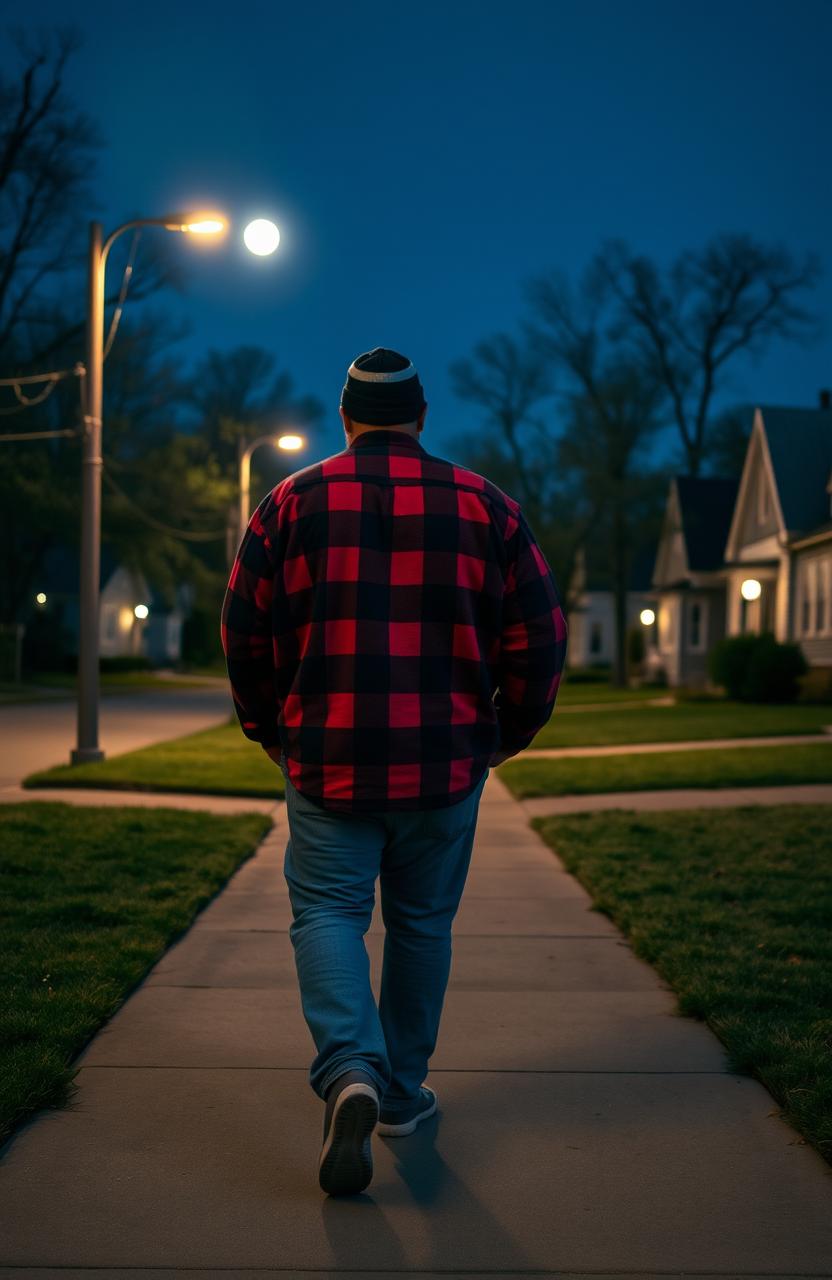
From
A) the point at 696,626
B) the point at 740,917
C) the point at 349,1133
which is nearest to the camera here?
the point at 349,1133

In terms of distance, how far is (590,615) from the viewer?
7062 cm

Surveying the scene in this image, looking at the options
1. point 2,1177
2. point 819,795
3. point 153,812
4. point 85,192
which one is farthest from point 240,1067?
point 85,192

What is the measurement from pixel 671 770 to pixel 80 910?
9.17 m

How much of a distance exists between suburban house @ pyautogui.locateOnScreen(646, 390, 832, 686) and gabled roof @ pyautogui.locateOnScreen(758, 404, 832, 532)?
0.08 feet

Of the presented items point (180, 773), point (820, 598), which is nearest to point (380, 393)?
point (180, 773)

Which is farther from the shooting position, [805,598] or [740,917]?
[805,598]

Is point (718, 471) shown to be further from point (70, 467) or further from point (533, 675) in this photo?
point (533, 675)

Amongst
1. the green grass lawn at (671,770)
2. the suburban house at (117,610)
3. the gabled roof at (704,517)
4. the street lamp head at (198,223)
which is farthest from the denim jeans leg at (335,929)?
the suburban house at (117,610)

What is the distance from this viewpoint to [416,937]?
3.61m

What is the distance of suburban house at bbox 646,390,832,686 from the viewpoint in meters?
30.3

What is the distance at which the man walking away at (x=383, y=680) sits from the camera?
11.1 feet

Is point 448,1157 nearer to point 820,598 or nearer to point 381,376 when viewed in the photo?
point 381,376

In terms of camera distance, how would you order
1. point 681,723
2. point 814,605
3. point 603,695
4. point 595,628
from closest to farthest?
1. point 681,723
2. point 814,605
3. point 603,695
4. point 595,628

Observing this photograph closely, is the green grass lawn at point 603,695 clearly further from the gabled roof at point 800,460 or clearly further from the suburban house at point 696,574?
the gabled roof at point 800,460
